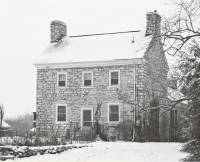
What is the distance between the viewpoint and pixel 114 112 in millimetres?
36188

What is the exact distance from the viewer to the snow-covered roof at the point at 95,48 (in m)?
37.3

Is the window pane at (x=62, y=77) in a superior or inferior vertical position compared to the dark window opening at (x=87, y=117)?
superior

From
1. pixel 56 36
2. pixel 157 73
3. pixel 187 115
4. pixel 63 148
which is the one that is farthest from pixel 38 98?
pixel 187 115

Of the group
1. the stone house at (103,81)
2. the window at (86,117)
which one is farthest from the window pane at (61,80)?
the window at (86,117)

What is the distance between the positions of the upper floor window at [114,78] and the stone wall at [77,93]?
315 mm

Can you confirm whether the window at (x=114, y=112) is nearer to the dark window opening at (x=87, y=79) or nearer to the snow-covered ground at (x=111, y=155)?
the dark window opening at (x=87, y=79)

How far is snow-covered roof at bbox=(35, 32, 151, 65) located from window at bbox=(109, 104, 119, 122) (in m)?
3.78

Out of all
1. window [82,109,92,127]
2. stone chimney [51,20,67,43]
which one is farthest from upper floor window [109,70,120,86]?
stone chimney [51,20,67,43]

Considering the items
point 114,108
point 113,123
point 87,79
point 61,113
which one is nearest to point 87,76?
point 87,79

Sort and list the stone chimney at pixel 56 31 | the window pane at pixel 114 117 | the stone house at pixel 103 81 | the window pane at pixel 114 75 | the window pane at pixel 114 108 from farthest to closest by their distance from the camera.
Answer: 1. the stone chimney at pixel 56 31
2. the window pane at pixel 114 75
3. the window pane at pixel 114 108
4. the window pane at pixel 114 117
5. the stone house at pixel 103 81

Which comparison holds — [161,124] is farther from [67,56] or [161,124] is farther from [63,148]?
[63,148]

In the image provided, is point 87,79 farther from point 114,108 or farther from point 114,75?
point 114,108

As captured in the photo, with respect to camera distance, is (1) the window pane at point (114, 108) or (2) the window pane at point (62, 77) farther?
(2) the window pane at point (62, 77)

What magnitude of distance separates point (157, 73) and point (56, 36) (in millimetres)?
10123
